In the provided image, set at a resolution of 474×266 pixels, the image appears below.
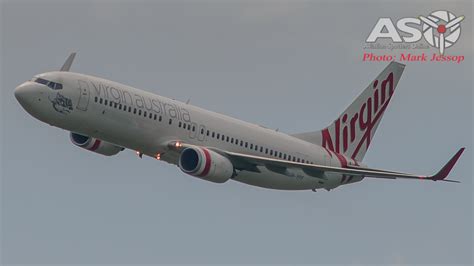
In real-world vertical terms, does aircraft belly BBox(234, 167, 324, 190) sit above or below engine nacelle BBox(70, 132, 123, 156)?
below

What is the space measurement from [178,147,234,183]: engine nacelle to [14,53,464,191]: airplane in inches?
2.5

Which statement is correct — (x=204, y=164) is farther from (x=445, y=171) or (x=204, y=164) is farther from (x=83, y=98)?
(x=445, y=171)

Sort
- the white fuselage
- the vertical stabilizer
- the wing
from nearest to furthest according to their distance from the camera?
the white fuselage → the wing → the vertical stabilizer

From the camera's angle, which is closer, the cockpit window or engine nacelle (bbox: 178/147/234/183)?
the cockpit window

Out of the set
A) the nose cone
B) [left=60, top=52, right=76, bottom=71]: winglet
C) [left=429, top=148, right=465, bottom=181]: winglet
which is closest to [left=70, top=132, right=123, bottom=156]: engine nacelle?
[left=60, top=52, right=76, bottom=71]: winglet

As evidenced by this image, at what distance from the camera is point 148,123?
9019 cm

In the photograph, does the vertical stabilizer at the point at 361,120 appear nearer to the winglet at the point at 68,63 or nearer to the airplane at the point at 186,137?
the airplane at the point at 186,137

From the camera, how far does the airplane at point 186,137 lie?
87.7 meters

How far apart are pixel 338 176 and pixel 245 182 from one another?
820 cm

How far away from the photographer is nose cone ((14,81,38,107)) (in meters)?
87.2

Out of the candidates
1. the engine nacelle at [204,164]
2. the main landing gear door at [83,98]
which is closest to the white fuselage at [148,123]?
the main landing gear door at [83,98]

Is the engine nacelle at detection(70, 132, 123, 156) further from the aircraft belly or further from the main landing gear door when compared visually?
the aircraft belly

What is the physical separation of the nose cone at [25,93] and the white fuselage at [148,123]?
88 mm

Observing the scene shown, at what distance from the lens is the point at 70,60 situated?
298ft
